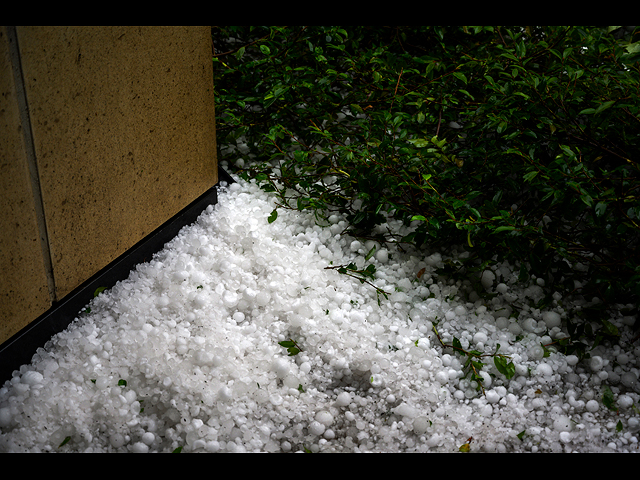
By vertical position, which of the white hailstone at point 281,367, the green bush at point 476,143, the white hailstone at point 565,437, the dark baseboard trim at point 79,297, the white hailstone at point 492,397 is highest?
the green bush at point 476,143

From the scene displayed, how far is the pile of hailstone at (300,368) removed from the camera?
1296 millimetres

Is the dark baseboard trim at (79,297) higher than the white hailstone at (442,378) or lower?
higher

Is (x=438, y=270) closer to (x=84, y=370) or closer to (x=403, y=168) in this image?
(x=403, y=168)

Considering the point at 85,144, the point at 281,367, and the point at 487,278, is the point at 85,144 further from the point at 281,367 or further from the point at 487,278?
the point at 487,278

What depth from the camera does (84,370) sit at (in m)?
1.37

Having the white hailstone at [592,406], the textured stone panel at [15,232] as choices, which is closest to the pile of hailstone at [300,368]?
the white hailstone at [592,406]

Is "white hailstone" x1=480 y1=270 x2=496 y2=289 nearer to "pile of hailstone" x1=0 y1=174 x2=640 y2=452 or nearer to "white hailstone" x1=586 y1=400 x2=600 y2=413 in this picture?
"pile of hailstone" x1=0 y1=174 x2=640 y2=452

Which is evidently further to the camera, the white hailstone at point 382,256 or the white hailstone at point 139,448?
the white hailstone at point 382,256

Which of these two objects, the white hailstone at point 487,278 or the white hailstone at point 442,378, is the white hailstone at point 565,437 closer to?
the white hailstone at point 442,378

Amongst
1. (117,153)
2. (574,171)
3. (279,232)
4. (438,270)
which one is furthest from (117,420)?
(574,171)

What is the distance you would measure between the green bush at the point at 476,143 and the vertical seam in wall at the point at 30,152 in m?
0.86

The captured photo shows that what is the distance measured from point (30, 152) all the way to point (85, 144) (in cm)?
17

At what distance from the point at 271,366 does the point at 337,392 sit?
0.20 metres

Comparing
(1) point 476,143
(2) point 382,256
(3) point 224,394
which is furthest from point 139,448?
(1) point 476,143
